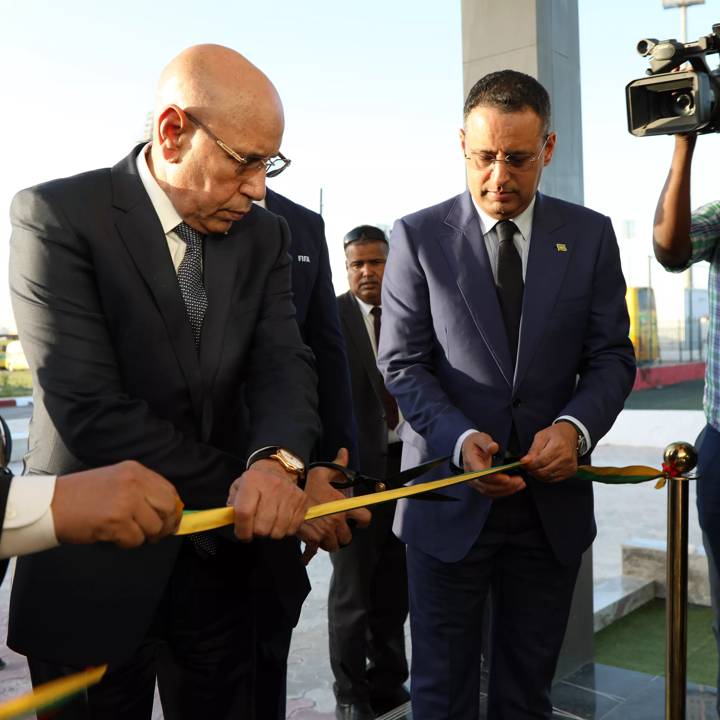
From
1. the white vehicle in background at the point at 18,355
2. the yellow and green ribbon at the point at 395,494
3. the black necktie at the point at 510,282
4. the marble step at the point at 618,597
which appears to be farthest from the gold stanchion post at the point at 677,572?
the marble step at the point at 618,597

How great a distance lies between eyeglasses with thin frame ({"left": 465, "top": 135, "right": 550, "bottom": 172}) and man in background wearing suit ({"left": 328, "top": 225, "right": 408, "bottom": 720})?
162 cm

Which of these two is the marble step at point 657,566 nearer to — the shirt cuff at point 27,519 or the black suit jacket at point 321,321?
the black suit jacket at point 321,321

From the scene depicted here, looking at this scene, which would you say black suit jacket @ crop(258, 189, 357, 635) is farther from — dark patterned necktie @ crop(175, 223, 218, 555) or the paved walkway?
the paved walkway

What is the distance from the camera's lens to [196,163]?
156 centimetres

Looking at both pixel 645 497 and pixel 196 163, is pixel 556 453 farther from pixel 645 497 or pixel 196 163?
pixel 645 497

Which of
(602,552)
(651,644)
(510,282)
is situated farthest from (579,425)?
(602,552)

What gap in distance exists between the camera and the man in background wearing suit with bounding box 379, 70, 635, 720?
2104 millimetres

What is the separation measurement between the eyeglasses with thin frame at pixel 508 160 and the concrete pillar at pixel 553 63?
3.88 feet

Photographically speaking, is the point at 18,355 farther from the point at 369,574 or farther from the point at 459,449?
the point at 369,574

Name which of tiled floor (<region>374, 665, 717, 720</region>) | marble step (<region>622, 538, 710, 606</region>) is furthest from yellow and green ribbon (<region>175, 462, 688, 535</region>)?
marble step (<region>622, 538, 710, 606</region>)

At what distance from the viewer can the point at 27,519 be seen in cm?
114

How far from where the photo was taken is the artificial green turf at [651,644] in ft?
12.1

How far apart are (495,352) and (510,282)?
203mm

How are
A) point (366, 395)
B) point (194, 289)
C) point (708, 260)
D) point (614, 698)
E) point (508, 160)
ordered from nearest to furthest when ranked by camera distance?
point (194, 289)
point (508, 160)
point (708, 260)
point (614, 698)
point (366, 395)
